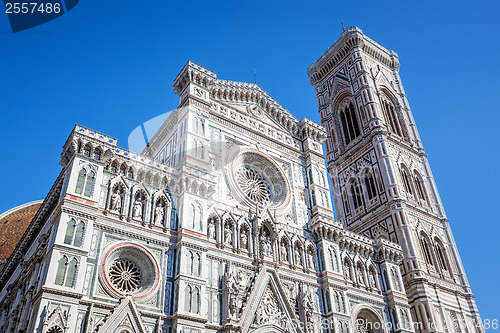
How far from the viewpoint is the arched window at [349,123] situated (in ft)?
123

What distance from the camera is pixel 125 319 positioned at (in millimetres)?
15359

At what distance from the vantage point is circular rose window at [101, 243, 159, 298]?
637 inches

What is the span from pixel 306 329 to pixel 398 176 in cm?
1663

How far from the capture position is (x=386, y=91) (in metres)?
40.0

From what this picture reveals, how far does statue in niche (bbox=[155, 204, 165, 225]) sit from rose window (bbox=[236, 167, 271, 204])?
517 centimetres

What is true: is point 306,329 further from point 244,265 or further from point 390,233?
point 390,233

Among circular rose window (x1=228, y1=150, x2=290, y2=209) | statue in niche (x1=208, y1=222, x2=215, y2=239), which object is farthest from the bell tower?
statue in niche (x1=208, y1=222, x2=215, y2=239)

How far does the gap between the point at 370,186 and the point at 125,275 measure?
22.0 m

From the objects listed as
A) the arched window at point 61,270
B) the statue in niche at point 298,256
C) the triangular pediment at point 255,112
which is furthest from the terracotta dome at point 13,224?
the statue in niche at point 298,256

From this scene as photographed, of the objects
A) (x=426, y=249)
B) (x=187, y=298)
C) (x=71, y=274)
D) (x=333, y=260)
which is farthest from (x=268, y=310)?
(x=426, y=249)

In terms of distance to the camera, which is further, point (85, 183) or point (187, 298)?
point (85, 183)

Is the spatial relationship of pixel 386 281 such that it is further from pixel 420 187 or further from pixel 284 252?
pixel 420 187

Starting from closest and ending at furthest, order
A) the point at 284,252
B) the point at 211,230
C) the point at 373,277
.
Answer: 1. the point at 211,230
2. the point at 284,252
3. the point at 373,277

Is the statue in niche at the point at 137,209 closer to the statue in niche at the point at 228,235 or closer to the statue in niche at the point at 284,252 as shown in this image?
the statue in niche at the point at 228,235
